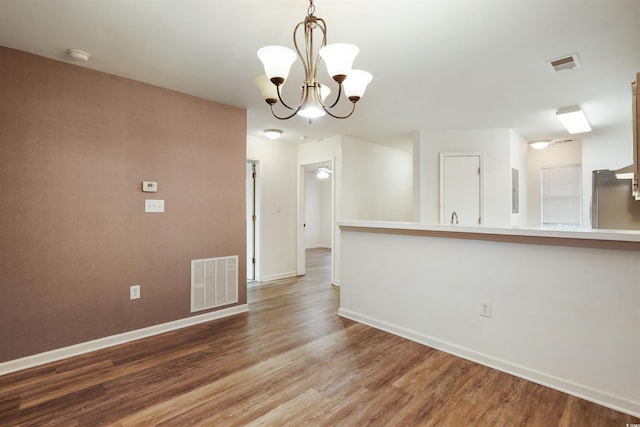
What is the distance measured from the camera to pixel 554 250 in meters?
2.09

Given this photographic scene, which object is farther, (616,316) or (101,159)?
(101,159)

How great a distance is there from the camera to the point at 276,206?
17.4 feet

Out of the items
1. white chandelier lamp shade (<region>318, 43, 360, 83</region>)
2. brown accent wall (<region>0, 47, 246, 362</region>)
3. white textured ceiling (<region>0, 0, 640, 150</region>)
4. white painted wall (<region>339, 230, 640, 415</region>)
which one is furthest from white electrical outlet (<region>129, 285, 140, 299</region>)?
white chandelier lamp shade (<region>318, 43, 360, 83</region>)

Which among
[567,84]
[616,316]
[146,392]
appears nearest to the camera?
[616,316]

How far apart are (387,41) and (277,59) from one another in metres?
1.04

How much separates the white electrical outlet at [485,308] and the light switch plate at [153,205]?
3046mm

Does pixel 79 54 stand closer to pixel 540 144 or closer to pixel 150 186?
pixel 150 186

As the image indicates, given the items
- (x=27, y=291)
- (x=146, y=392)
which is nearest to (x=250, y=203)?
(x=27, y=291)

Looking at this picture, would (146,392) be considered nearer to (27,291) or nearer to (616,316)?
(27,291)

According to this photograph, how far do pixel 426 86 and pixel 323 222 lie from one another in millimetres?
7218

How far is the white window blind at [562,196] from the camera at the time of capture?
513cm

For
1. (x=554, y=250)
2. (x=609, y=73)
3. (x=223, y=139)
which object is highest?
(x=609, y=73)

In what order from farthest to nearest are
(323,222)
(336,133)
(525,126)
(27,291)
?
1. (323,222)
2. (336,133)
3. (525,126)
4. (27,291)

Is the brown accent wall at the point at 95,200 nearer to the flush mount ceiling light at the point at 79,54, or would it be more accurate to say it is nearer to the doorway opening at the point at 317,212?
the flush mount ceiling light at the point at 79,54
